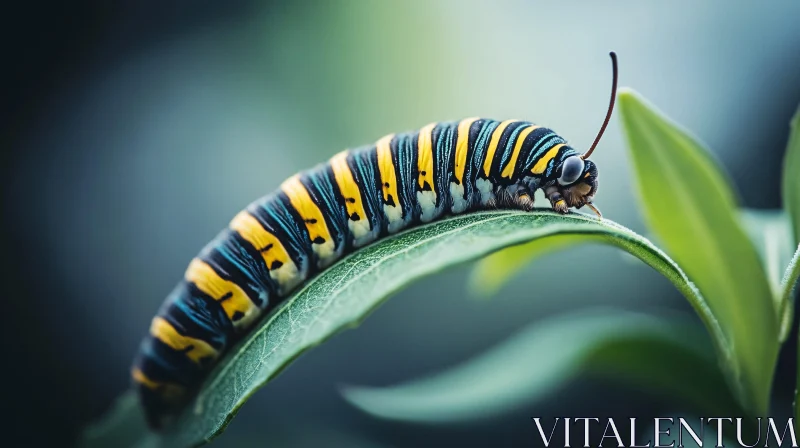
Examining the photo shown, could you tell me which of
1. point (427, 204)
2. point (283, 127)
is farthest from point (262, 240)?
point (283, 127)

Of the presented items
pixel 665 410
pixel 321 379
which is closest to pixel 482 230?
pixel 665 410

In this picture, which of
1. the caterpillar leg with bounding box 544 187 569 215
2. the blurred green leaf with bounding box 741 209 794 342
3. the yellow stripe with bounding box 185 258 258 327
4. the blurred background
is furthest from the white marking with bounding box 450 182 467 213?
the blurred background

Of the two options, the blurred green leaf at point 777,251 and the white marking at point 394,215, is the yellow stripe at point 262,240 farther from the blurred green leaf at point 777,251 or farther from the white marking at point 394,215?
the blurred green leaf at point 777,251

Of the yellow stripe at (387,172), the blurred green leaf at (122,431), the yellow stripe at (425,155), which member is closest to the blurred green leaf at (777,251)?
the yellow stripe at (425,155)

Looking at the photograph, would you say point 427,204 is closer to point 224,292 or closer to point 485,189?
point 485,189

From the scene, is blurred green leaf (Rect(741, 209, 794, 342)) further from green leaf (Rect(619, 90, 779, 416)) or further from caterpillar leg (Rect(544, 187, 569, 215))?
caterpillar leg (Rect(544, 187, 569, 215))

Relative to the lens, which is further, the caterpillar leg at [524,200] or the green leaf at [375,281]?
the caterpillar leg at [524,200]

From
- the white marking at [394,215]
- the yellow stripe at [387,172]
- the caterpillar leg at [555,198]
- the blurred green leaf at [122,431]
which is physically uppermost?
the yellow stripe at [387,172]
